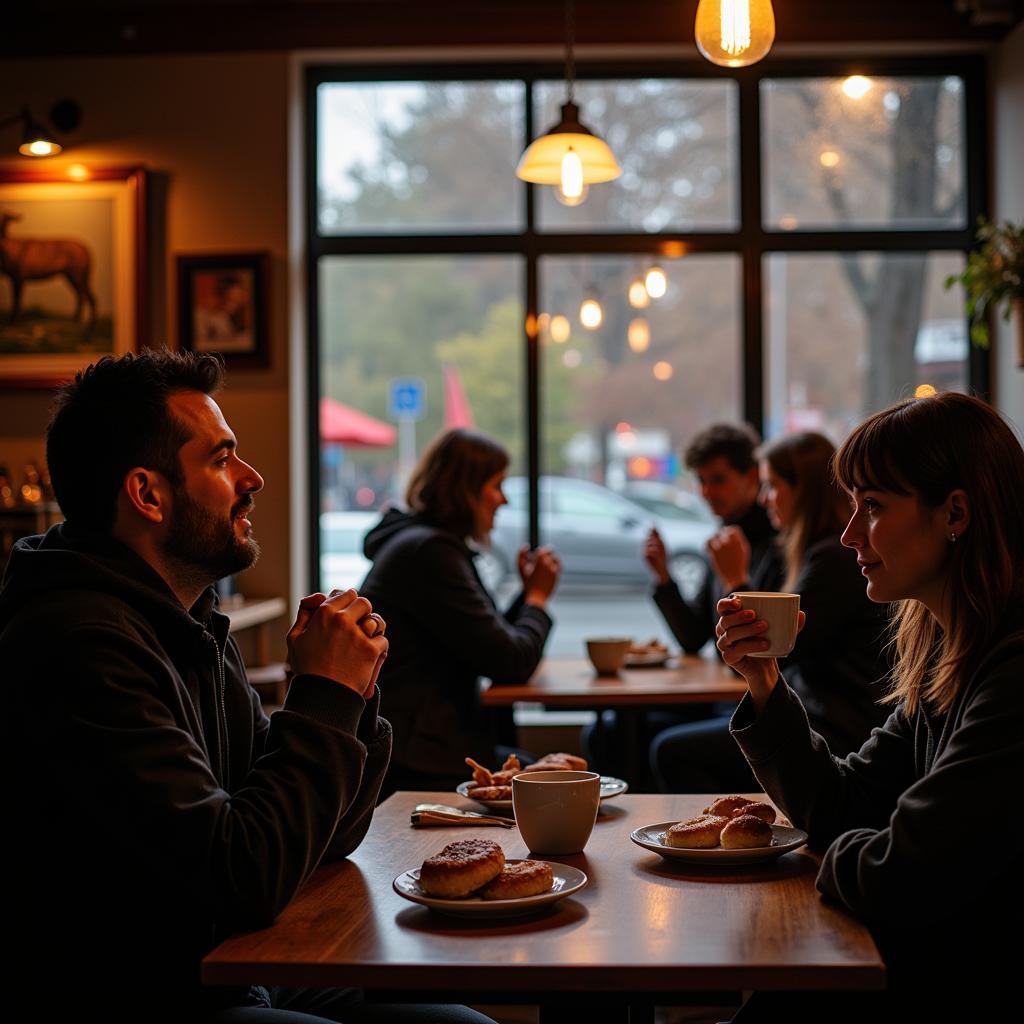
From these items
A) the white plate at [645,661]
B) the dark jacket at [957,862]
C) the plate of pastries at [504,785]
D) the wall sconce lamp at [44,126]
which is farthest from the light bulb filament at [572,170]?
the wall sconce lamp at [44,126]

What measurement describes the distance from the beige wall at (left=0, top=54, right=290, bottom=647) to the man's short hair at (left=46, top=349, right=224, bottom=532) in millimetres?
3245

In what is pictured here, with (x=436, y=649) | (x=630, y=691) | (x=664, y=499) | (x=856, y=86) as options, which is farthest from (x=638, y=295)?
(x=436, y=649)

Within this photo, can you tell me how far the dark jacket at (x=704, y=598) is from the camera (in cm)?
411

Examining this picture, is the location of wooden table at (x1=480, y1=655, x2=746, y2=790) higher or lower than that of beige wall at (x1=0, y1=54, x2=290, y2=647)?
lower

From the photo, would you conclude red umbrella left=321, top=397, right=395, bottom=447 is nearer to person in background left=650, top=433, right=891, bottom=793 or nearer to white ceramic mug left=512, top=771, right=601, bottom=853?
person in background left=650, top=433, right=891, bottom=793

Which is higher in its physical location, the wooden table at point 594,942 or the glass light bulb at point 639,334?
the glass light bulb at point 639,334

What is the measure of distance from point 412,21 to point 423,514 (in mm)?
2439

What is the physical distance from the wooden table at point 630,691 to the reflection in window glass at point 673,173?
2096 millimetres

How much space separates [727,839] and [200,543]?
78 centimetres

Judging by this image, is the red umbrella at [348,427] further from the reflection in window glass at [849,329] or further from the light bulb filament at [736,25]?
the light bulb filament at [736,25]

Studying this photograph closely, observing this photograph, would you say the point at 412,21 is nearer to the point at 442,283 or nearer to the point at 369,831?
the point at 442,283

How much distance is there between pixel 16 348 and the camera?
16.3 feet

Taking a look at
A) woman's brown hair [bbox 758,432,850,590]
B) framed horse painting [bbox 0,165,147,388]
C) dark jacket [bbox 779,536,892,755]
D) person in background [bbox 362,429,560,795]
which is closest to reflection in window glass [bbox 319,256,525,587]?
framed horse painting [bbox 0,165,147,388]

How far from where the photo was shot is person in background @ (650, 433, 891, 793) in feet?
10.2
